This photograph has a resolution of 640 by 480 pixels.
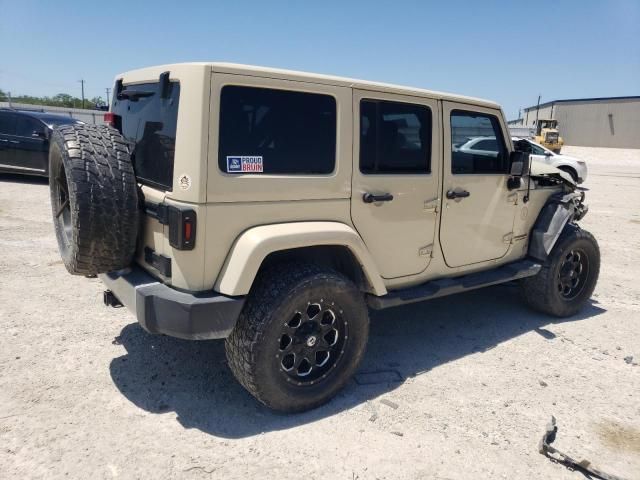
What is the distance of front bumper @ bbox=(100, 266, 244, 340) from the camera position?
266 cm

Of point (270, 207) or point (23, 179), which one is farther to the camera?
point (23, 179)

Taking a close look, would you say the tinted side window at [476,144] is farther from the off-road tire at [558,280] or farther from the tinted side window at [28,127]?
the tinted side window at [28,127]

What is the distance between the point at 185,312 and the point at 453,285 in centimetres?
220

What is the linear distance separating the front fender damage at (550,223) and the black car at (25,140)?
10072mm

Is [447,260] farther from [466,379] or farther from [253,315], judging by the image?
[253,315]

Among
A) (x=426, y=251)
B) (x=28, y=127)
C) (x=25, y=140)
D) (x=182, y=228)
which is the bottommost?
(x=426, y=251)

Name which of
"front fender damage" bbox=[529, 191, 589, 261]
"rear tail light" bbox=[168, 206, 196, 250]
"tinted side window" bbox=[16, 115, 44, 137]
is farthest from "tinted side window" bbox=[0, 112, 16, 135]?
"front fender damage" bbox=[529, 191, 589, 261]

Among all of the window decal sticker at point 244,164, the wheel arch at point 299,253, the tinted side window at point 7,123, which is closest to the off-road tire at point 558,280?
the wheel arch at point 299,253

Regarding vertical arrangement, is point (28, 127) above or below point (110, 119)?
above

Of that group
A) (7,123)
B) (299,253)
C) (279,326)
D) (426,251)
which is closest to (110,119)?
A: (299,253)

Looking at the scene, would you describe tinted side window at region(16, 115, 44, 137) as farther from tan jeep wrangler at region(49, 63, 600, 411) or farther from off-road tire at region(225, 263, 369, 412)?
off-road tire at region(225, 263, 369, 412)

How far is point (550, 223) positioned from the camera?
4.61 metres

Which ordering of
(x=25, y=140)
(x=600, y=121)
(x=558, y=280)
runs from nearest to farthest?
(x=558, y=280) → (x=25, y=140) → (x=600, y=121)

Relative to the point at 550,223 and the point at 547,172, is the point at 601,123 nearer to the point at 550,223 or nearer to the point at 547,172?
the point at 547,172
